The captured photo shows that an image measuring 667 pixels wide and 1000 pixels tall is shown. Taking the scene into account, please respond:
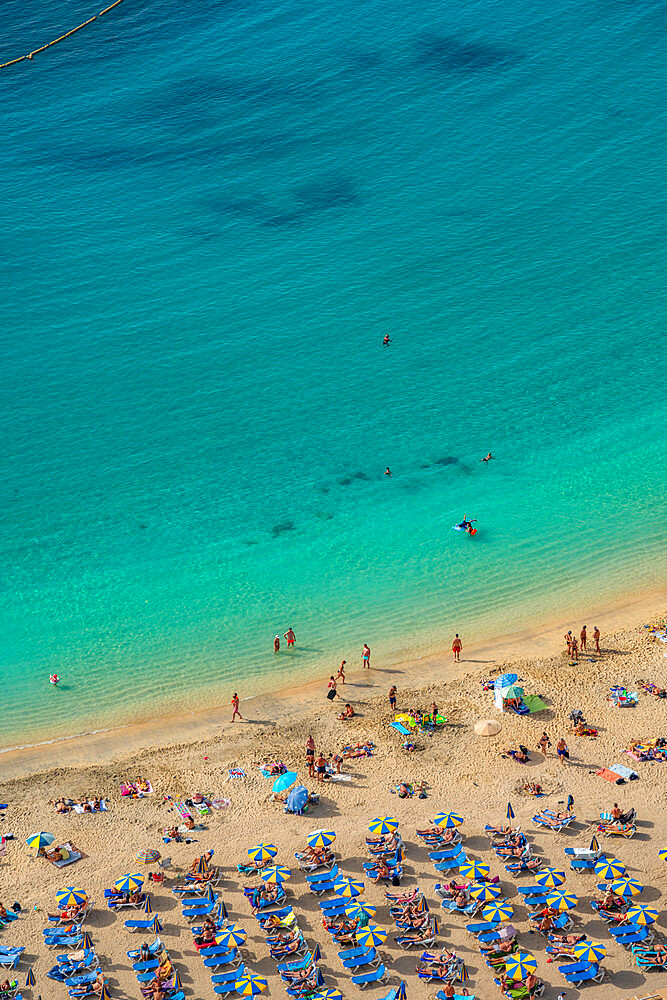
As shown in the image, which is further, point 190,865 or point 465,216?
point 465,216

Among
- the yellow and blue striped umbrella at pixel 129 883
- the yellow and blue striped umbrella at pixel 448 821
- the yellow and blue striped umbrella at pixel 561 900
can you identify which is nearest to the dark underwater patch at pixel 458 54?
the yellow and blue striped umbrella at pixel 448 821

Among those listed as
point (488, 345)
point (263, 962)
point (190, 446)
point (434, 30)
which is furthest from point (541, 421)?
point (434, 30)

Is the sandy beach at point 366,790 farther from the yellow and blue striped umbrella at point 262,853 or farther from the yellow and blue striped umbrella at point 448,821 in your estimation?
the yellow and blue striped umbrella at point 262,853

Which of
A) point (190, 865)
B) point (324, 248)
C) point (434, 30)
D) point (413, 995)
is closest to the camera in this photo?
point (413, 995)

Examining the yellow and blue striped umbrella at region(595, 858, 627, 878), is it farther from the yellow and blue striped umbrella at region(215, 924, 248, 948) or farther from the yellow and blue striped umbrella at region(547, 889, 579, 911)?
the yellow and blue striped umbrella at region(215, 924, 248, 948)

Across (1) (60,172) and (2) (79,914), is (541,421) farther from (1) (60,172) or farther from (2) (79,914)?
(1) (60,172)

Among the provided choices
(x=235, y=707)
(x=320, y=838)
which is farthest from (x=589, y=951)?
(x=235, y=707)

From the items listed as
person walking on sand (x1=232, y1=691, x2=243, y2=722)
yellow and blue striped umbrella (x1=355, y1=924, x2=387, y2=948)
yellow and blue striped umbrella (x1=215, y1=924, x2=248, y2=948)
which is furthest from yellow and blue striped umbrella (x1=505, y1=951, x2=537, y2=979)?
person walking on sand (x1=232, y1=691, x2=243, y2=722)
